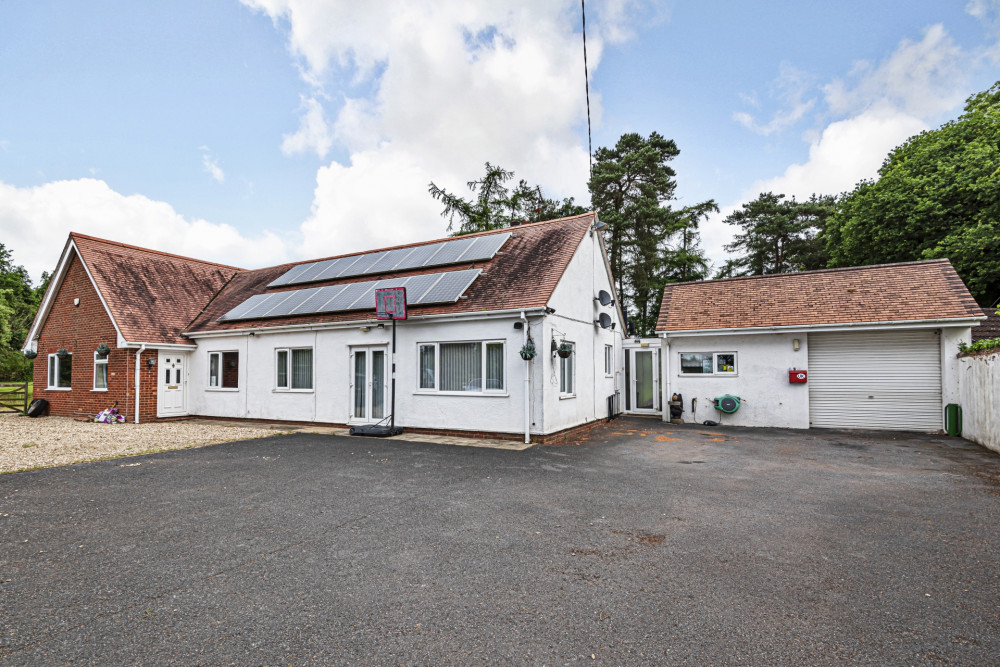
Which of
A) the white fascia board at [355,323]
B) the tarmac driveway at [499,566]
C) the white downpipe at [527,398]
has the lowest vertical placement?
the tarmac driveway at [499,566]

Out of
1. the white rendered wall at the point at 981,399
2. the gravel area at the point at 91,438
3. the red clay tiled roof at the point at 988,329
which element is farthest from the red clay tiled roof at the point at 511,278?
the red clay tiled roof at the point at 988,329

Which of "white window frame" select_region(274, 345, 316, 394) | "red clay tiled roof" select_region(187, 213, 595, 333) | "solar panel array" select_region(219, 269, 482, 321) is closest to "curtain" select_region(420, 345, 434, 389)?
"red clay tiled roof" select_region(187, 213, 595, 333)

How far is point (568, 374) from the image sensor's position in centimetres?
1192

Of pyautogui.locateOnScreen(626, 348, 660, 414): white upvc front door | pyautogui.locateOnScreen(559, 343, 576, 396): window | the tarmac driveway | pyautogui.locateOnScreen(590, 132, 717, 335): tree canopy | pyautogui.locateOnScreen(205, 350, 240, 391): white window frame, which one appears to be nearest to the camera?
the tarmac driveway

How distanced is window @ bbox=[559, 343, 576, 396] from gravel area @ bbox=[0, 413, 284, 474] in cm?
707

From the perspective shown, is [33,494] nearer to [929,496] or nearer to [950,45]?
[929,496]

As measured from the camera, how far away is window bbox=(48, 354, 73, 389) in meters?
16.2

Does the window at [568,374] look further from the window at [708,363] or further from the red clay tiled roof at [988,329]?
the red clay tiled roof at [988,329]

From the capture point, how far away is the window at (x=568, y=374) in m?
11.4

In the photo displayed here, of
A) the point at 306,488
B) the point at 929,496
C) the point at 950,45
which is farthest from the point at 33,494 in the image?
the point at 950,45

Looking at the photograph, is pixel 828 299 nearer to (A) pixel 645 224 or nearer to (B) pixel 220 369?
(A) pixel 645 224

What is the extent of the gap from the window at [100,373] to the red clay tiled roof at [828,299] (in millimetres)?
17100

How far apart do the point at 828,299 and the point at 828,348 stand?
144 cm

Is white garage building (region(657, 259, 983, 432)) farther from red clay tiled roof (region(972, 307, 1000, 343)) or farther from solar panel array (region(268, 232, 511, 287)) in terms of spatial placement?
solar panel array (region(268, 232, 511, 287))
